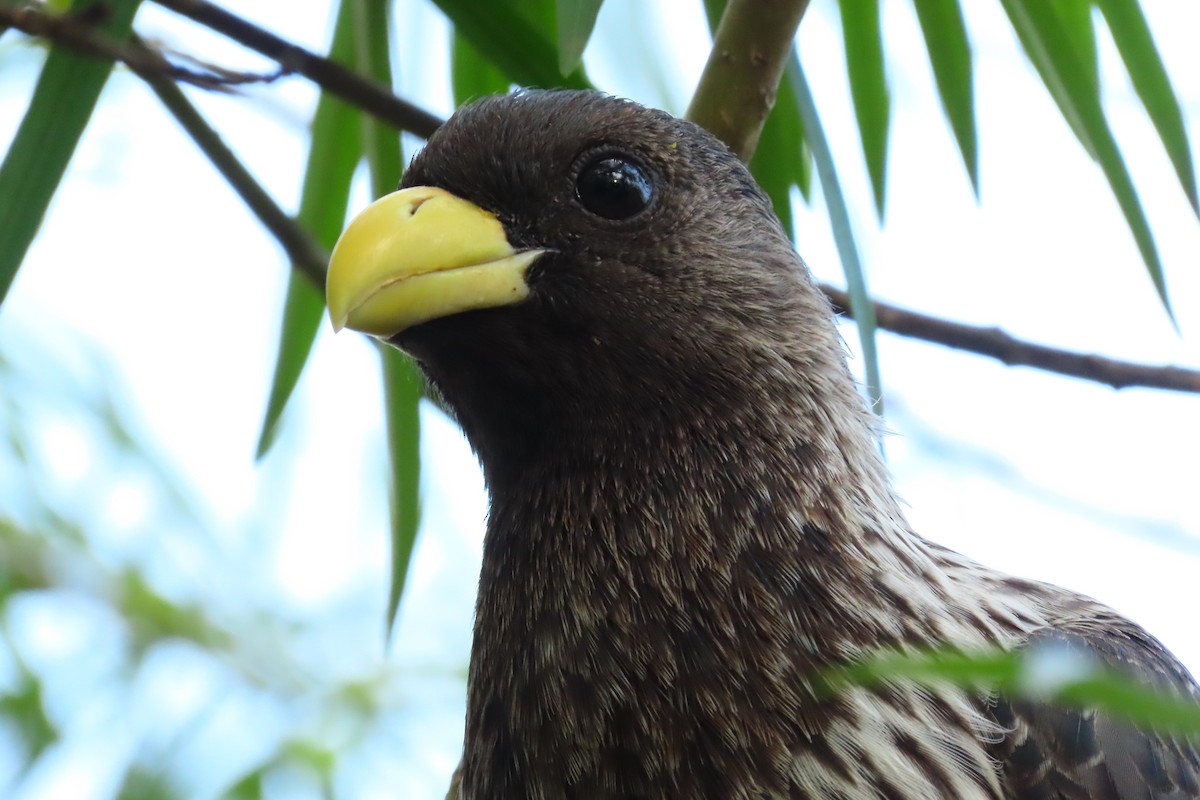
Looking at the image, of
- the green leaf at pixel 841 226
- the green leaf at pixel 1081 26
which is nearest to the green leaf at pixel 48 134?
the green leaf at pixel 841 226

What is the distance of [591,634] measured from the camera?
1730 mm

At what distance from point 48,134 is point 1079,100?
167cm

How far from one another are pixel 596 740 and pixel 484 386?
21.0 inches

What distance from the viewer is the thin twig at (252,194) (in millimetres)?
2400

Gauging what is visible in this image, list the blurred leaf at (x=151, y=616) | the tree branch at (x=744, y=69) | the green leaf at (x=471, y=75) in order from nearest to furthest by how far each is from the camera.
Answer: the tree branch at (x=744, y=69) → the green leaf at (x=471, y=75) → the blurred leaf at (x=151, y=616)

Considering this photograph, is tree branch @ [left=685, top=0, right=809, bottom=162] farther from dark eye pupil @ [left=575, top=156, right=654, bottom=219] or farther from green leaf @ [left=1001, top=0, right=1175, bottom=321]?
green leaf @ [left=1001, top=0, right=1175, bottom=321]

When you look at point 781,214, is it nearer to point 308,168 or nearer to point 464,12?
point 464,12

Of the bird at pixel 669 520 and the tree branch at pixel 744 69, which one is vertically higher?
the tree branch at pixel 744 69

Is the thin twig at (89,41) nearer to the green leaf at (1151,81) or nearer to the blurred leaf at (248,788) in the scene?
the green leaf at (1151,81)

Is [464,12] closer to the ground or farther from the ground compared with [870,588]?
farther from the ground

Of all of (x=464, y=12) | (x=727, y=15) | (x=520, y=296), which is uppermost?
(x=464, y=12)

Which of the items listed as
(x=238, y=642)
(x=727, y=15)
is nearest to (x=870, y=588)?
(x=727, y=15)

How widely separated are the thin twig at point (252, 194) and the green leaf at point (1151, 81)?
1438 millimetres

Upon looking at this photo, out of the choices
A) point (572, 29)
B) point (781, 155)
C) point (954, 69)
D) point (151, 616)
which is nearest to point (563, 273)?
point (572, 29)
